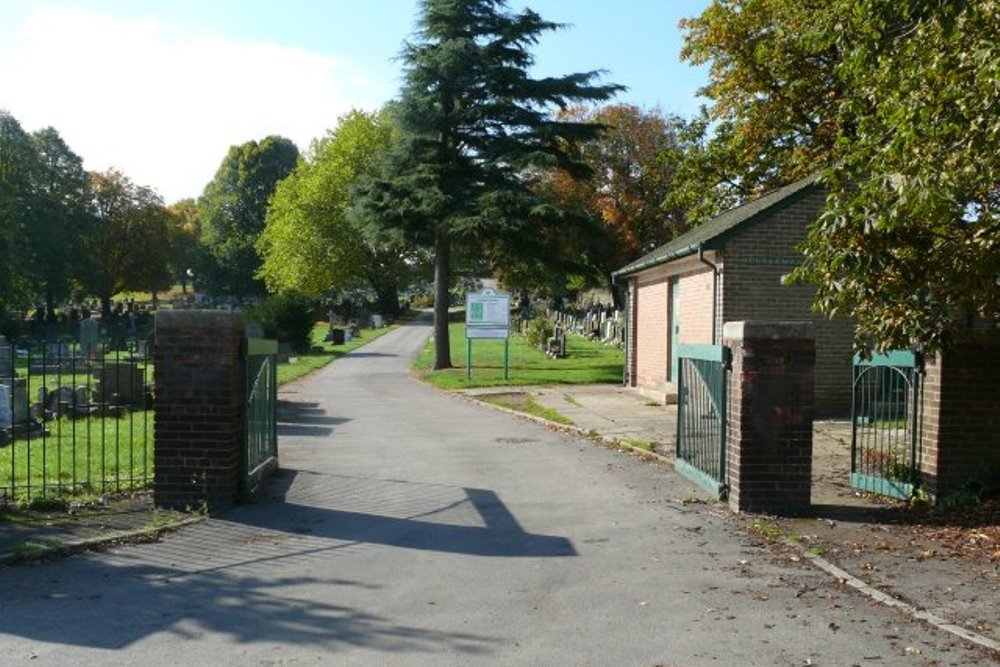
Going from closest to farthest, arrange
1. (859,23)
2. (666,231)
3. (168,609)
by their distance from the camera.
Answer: (168,609) < (859,23) < (666,231)

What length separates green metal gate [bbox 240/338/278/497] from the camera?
9164 millimetres

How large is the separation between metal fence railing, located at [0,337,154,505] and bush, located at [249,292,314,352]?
52.3 ft

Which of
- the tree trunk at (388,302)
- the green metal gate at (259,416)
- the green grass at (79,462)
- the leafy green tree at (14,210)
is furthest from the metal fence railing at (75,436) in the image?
the tree trunk at (388,302)

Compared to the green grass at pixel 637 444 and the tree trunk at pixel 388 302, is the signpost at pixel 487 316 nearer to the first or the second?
the green grass at pixel 637 444

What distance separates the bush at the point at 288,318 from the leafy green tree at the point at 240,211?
49.3 meters

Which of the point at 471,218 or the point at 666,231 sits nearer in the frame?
the point at 471,218

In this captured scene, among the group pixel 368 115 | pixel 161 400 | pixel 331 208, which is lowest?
pixel 161 400

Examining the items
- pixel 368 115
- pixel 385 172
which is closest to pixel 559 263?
pixel 385 172

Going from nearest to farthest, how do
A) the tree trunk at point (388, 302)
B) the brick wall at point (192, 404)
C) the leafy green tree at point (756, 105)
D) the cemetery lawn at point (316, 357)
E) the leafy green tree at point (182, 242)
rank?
the brick wall at point (192, 404) < the leafy green tree at point (756, 105) < the cemetery lawn at point (316, 357) < the tree trunk at point (388, 302) < the leafy green tree at point (182, 242)

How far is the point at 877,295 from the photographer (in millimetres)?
8578

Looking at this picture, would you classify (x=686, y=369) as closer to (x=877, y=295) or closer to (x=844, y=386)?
(x=877, y=295)

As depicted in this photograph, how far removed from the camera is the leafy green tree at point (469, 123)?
2792 centimetres

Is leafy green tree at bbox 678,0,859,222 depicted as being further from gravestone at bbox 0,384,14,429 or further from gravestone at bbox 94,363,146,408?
gravestone at bbox 0,384,14,429

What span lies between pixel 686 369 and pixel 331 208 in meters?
49.7
